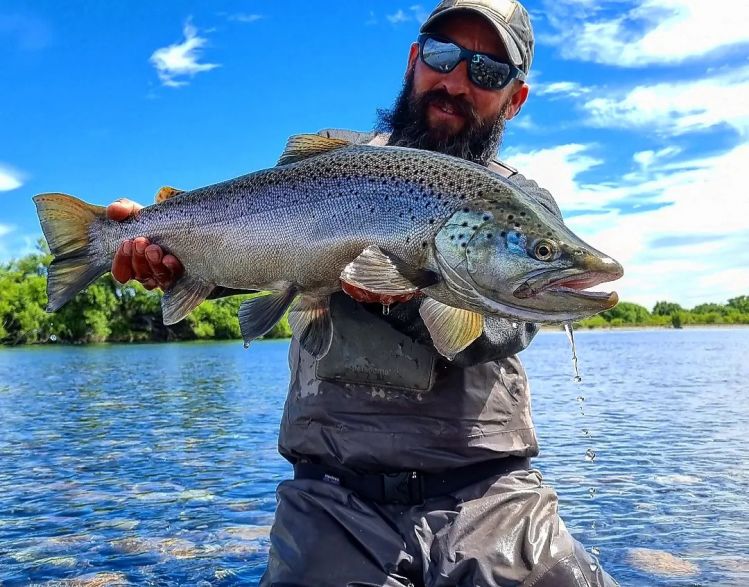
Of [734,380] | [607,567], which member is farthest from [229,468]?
[734,380]

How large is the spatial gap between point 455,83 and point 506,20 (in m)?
0.47

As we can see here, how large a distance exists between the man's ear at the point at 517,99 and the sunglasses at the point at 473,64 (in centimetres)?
27

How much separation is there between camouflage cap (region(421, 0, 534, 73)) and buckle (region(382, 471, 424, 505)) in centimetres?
238

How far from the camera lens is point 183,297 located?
12.3 ft

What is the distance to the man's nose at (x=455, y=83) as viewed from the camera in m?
4.21

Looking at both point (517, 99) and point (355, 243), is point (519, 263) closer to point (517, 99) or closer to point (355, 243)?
point (355, 243)

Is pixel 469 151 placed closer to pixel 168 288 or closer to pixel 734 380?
pixel 168 288

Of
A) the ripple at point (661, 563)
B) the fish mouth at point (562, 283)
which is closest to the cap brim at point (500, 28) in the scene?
the fish mouth at point (562, 283)

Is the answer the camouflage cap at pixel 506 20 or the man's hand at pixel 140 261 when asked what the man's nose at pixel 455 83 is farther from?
the man's hand at pixel 140 261

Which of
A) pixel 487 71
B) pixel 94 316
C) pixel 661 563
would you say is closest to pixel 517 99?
pixel 487 71

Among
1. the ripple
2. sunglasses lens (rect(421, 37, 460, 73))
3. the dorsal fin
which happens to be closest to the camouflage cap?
sunglasses lens (rect(421, 37, 460, 73))

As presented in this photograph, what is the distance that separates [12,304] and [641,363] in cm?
6034

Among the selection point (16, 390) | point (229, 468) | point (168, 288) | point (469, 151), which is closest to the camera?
point (168, 288)

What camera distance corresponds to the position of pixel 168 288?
3814mm
